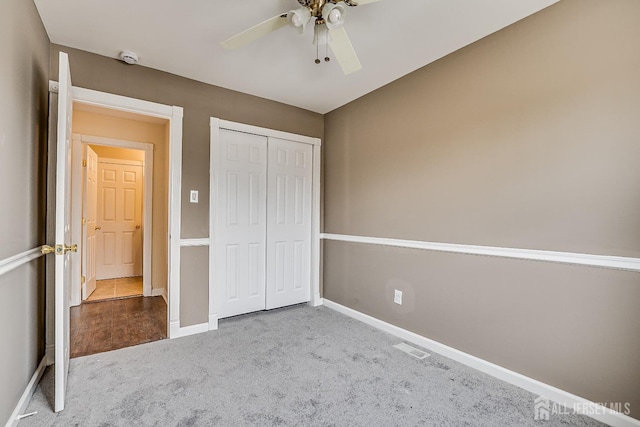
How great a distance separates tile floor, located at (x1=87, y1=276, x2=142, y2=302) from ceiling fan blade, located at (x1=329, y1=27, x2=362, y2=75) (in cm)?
401

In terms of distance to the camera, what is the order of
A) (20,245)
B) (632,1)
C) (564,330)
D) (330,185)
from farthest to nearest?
(330,185) < (564,330) < (20,245) < (632,1)

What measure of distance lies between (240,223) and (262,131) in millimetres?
1023

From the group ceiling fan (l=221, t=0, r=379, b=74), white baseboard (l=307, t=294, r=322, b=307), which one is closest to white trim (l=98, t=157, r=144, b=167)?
white baseboard (l=307, t=294, r=322, b=307)

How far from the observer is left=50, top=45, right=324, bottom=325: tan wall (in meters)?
2.46

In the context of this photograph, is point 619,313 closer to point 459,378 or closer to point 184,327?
point 459,378

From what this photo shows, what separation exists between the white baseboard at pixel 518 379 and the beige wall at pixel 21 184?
261 cm

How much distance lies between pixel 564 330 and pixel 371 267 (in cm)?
162

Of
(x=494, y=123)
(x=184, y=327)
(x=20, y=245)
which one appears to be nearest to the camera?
(x=20, y=245)

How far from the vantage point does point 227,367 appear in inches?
88.1

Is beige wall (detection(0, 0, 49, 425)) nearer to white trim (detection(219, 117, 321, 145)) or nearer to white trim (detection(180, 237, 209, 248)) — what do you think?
white trim (detection(180, 237, 209, 248))

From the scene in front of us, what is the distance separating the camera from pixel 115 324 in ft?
10.1

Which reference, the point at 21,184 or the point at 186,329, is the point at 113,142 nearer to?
the point at 21,184

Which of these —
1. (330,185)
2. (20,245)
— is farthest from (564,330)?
(20,245)

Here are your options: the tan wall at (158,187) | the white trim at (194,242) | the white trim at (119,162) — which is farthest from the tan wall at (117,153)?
the white trim at (194,242)
